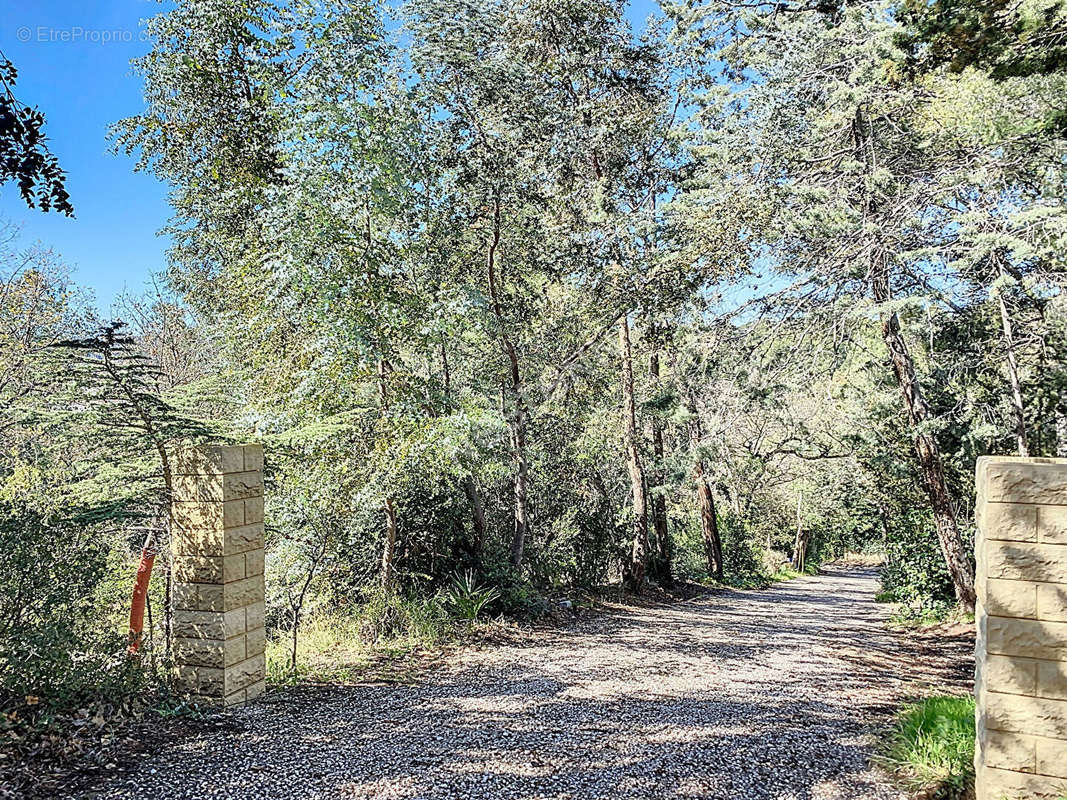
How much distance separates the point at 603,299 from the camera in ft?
26.5

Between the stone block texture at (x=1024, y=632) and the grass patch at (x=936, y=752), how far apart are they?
0.22 meters

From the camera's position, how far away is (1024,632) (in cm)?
269

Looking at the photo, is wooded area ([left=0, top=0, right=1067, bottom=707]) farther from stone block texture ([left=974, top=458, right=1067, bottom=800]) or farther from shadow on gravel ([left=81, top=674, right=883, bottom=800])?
stone block texture ([left=974, top=458, right=1067, bottom=800])

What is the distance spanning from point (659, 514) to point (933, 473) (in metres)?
4.55

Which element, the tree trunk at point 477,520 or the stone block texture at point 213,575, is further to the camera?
the tree trunk at point 477,520

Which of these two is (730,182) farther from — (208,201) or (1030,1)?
(208,201)

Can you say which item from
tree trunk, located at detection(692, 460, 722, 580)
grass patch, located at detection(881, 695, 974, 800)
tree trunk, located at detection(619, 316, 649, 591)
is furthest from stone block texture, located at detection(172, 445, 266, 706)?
tree trunk, located at detection(692, 460, 722, 580)

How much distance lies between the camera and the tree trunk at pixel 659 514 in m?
10.4

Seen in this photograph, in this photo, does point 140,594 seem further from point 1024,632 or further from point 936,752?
point 1024,632

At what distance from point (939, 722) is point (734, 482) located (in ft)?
41.6

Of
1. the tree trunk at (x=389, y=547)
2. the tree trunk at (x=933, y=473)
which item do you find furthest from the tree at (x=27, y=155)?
the tree trunk at (x=933, y=473)

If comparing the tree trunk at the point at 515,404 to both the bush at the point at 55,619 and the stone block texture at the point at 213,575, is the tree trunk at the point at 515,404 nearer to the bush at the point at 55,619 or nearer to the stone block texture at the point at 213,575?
the stone block texture at the point at 213,575

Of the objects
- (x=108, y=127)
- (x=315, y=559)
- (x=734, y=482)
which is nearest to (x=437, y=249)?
(x=315, y=559)

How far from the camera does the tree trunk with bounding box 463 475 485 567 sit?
22.5ft
